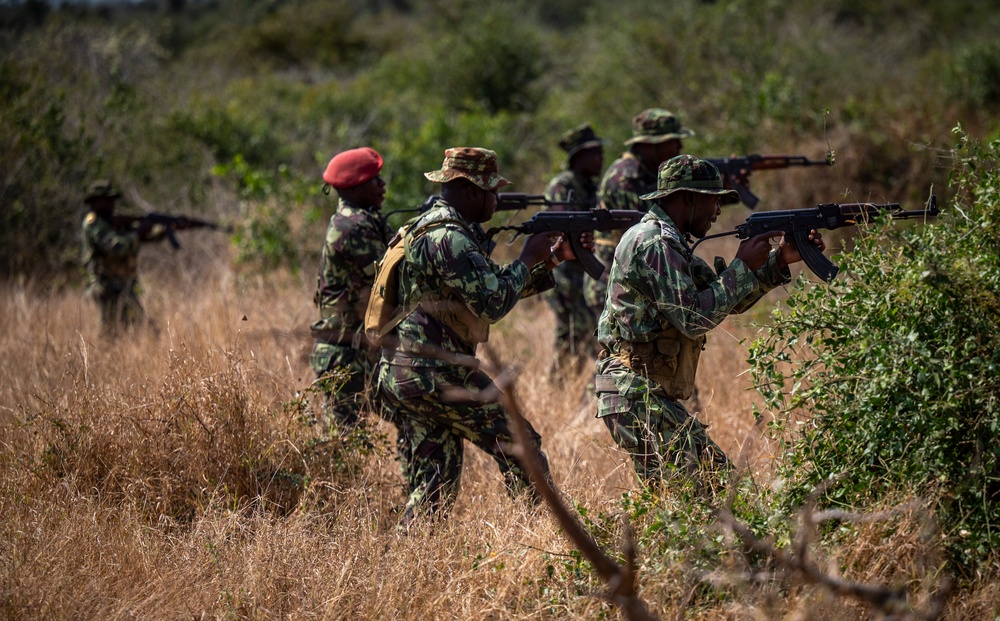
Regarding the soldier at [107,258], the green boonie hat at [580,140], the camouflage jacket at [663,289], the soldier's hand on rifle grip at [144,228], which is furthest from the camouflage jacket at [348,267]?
the soldier's hand on rifle grip at [144,228]

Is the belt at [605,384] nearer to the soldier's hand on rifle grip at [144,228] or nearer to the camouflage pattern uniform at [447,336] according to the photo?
the camouflage pattern uniform at [447,336]

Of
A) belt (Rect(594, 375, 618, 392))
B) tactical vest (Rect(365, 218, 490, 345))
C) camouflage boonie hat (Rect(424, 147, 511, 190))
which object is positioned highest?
camouflage boonie hat (Rect(424, 147, 511, 190))

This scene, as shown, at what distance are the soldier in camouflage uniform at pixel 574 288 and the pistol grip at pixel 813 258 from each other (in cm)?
288

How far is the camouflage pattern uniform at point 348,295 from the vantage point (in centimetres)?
525

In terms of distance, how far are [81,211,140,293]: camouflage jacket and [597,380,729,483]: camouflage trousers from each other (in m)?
6.24

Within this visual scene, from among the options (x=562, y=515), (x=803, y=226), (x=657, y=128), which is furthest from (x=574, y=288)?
(x=562, y=515)

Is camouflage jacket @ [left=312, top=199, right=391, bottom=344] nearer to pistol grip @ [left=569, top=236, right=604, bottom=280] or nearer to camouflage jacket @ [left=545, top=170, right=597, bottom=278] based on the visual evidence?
pistol grip @ [left=569, top=236, right=604, bottom=280]

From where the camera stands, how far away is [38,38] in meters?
13.8

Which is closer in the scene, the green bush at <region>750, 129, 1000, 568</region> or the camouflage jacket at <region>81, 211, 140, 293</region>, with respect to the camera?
the green bush at <region>750, 129, 1000, 568</region>

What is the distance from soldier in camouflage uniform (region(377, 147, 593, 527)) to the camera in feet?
13.6

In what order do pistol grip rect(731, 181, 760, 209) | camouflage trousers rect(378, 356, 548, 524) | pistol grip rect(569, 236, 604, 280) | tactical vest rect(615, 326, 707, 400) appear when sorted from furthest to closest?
pistol grip rect(731, 181, 760, 209), pistol grip rect(569, 236, 604, 280), camouflage trousers rect(378, 356, 548, 524), tactical vest rect(615, 326, 707, 400)

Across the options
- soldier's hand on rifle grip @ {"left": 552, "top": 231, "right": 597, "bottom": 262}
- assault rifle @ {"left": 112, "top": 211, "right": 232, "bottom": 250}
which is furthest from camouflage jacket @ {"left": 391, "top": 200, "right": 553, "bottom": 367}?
assault rifle @ {"left": 112, "top": 211, "right": 232, "bottom": 250}

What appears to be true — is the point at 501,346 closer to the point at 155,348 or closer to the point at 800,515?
the point at 155,348

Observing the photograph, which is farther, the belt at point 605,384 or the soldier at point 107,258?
the soldier at point 107,258
